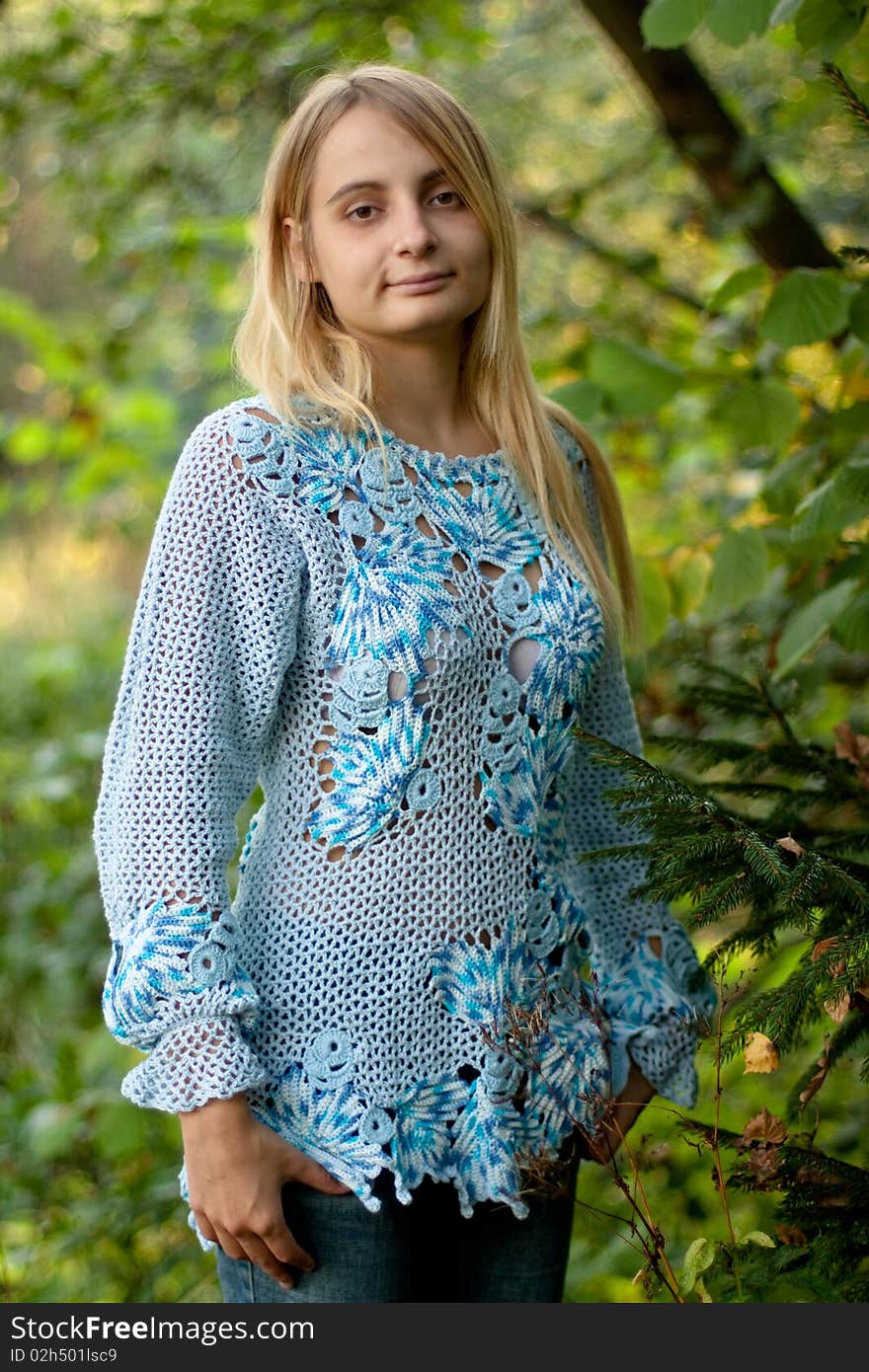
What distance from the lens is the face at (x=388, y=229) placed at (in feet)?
5.29

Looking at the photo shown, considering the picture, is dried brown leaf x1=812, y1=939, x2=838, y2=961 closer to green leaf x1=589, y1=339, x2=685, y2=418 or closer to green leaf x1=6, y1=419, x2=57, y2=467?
green leaf x1=589, y1=339, x2=685, y2=418

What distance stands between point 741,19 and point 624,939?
1.26 m

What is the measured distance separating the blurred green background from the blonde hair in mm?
314

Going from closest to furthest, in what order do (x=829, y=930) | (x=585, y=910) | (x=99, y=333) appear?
(x=829, y=930) → (x=585, y=910) → (x=99, y=333)

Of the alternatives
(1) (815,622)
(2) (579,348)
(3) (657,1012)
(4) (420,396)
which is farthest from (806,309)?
(3) (657,1012)

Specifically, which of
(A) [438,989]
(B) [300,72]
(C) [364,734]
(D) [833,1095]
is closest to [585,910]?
(A) [438,989]

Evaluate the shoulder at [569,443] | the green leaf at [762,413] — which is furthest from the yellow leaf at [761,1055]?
the green leaf at [762,413]

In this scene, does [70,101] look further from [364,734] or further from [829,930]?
[829,930]

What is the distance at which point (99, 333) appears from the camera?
4.06 meters

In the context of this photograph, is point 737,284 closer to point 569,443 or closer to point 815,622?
point 569,443

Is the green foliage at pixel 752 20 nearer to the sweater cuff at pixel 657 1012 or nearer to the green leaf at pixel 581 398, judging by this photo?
the green leaf at pixel 581 398

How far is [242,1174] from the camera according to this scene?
4.66 feet

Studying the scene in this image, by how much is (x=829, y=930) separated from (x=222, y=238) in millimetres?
2734

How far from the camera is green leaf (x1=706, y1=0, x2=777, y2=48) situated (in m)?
1.85
